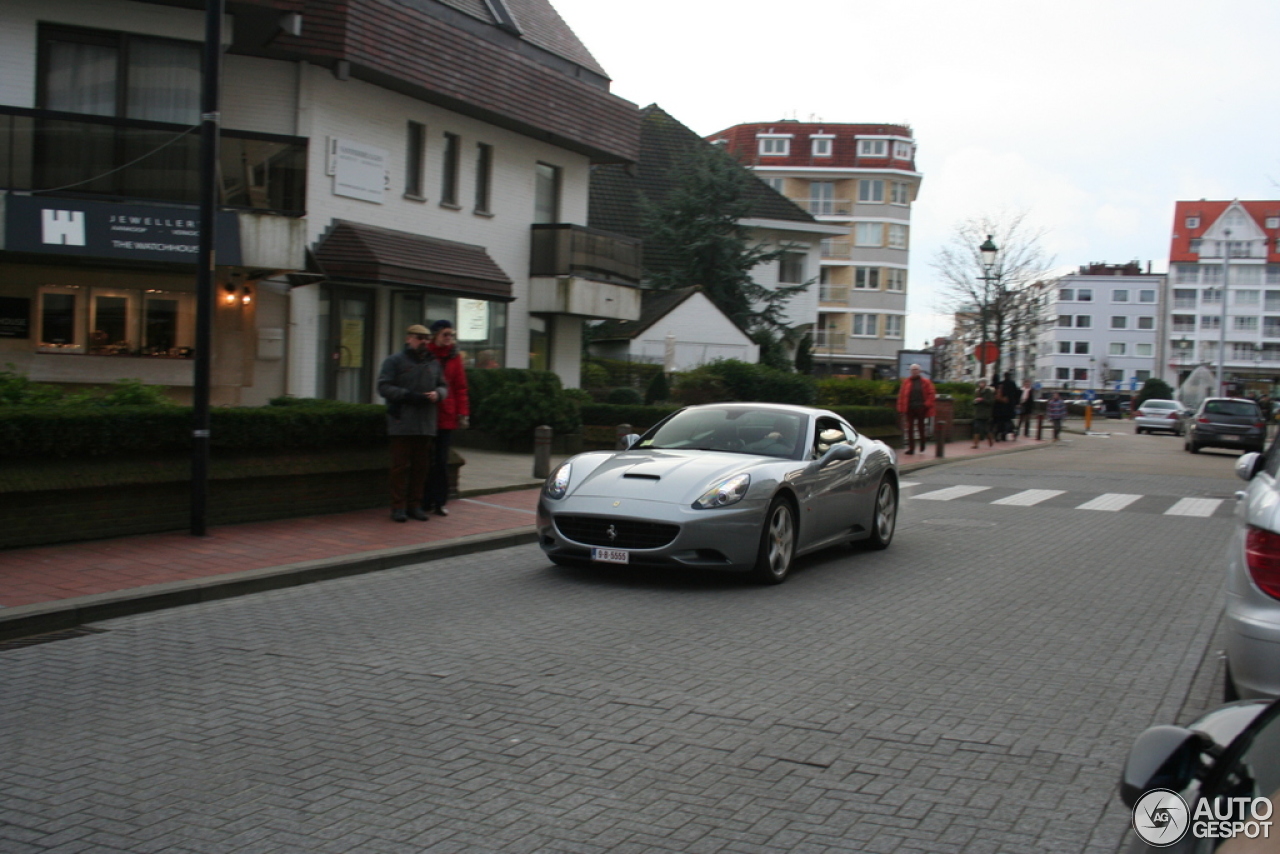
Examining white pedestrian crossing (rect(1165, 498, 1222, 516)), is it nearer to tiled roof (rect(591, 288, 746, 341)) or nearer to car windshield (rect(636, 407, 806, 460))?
car windshield (rect(636, 407, 806, 460))

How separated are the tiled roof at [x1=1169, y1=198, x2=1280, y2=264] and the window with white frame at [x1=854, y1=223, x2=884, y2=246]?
190 feet

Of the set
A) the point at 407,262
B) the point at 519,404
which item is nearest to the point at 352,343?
the point at 407,262

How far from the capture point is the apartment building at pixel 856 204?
7856 centimetres

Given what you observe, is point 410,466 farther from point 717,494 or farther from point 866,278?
point 866,278

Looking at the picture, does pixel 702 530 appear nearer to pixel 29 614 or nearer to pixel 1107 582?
pixel 1107 582

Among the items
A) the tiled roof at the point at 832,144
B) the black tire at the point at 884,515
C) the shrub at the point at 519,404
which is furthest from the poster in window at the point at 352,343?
the tiled roof at the point at 832,144

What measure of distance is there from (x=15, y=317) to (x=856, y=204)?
68990 millimetres

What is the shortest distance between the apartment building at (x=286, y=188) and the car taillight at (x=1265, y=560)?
50.2 feet

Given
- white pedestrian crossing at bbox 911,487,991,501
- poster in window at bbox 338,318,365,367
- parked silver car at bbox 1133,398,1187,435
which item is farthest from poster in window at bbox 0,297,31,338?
parked silver car at bbox 1133,398,1187,435

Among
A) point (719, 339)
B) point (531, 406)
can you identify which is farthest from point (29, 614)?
point (719, 339)

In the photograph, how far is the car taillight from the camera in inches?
178

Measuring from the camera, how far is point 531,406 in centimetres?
1905

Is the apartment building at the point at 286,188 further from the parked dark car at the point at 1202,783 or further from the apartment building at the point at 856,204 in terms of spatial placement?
the apartment building at the point at 856,204

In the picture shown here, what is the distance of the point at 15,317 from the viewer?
17062 mm
